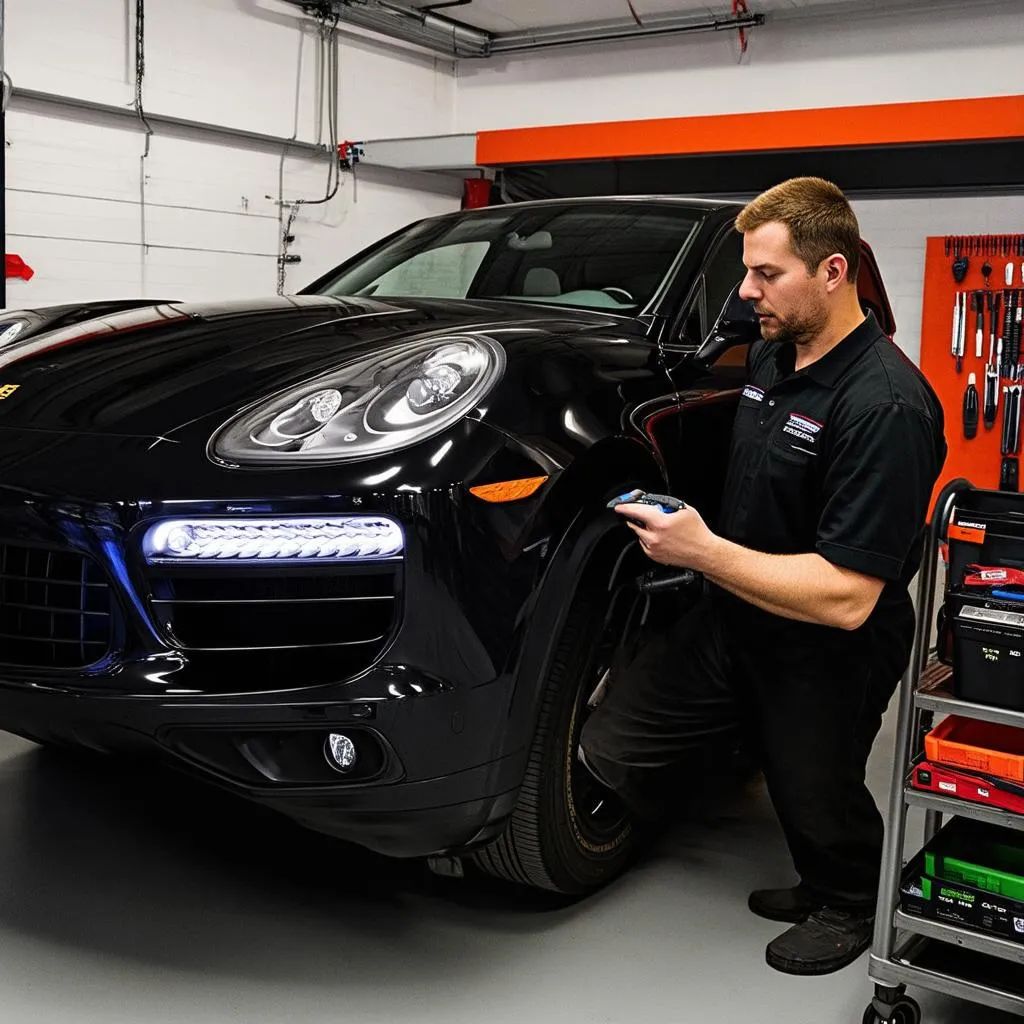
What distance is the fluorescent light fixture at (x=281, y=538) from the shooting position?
1.63 m

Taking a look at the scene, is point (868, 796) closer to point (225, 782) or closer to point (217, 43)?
point (225, 782)

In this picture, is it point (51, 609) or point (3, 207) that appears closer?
point (51, 609)

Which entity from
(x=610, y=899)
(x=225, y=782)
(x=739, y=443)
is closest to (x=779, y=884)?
(x=610, y=899)

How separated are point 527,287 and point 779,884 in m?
1.38

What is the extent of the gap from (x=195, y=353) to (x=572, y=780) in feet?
3.19

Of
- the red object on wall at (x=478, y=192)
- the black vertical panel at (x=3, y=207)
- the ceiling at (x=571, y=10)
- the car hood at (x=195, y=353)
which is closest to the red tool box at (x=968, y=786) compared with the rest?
the car hood at (x=195, y=353)

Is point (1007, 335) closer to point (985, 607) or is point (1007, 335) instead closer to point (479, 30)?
point (479, 30)

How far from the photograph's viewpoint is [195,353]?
2.02 meters

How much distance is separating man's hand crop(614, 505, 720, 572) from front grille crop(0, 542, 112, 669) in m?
0.77

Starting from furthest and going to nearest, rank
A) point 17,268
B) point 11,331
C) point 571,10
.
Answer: point 571,10 < point 17,268 < point 11,331

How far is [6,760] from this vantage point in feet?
9.07

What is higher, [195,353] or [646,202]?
[646,202]

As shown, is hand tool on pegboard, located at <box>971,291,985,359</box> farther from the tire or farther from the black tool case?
the black tool case

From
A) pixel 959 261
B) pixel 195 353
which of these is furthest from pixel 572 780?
pixel 959 261
